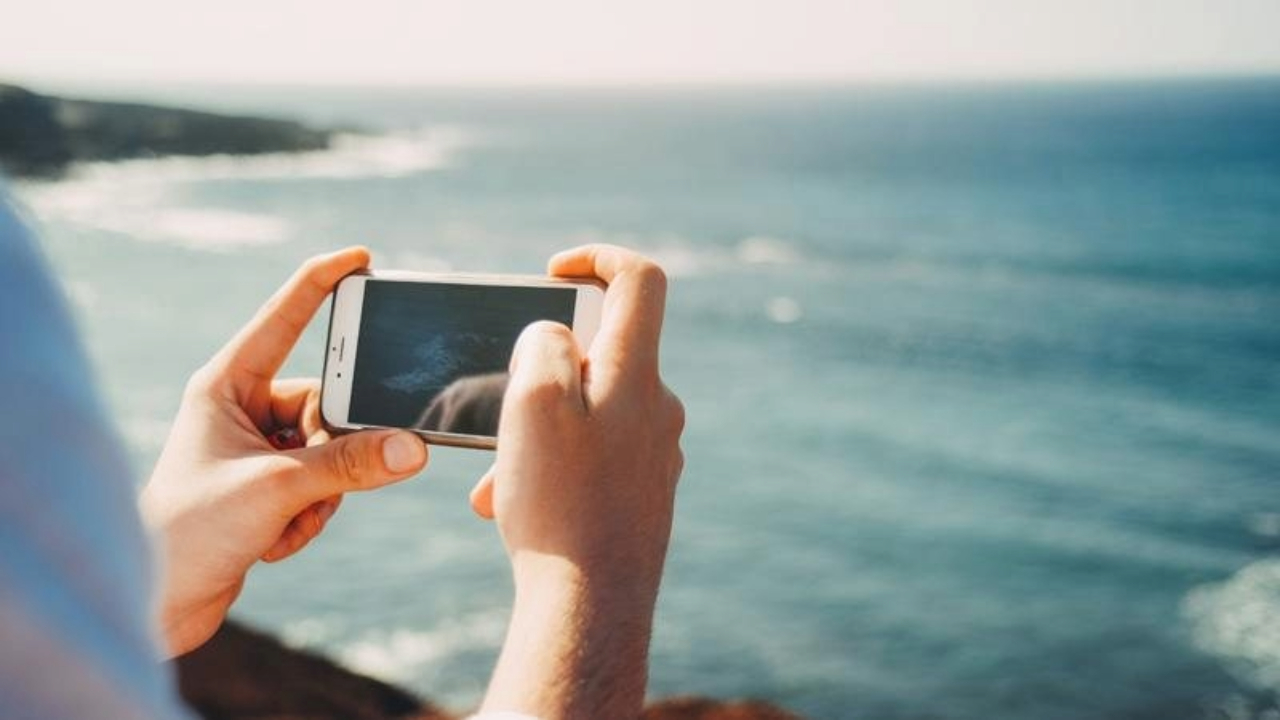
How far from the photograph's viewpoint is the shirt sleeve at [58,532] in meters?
0.52

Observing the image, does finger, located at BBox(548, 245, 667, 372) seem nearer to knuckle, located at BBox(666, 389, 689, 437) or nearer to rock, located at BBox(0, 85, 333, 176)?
knuckle, located at BBox(666, 389, 689, 437)

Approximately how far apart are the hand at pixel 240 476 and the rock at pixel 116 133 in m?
35.7

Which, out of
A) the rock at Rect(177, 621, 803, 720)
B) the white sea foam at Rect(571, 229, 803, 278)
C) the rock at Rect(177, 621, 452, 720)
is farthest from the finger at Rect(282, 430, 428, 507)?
the white sea foam at Rect(571, 229, 803, 278)

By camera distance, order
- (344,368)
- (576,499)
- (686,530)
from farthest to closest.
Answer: (686,530)
(344,368)
(576,499)

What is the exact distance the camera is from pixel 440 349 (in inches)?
97.8

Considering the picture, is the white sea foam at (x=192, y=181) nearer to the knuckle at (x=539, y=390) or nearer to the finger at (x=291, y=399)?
the finger at (x=291, y=399)

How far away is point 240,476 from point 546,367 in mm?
711

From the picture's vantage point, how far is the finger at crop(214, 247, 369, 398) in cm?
220

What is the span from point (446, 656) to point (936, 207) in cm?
4642

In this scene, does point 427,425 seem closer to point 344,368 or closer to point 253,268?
point 344,368

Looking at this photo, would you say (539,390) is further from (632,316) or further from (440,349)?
(440,349)

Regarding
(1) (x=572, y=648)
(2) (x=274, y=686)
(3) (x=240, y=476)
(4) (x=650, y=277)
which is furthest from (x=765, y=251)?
(1) (x=572, y=648)

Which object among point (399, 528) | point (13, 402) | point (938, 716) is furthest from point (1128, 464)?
point (13, 402)

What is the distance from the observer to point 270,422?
2322 mm
